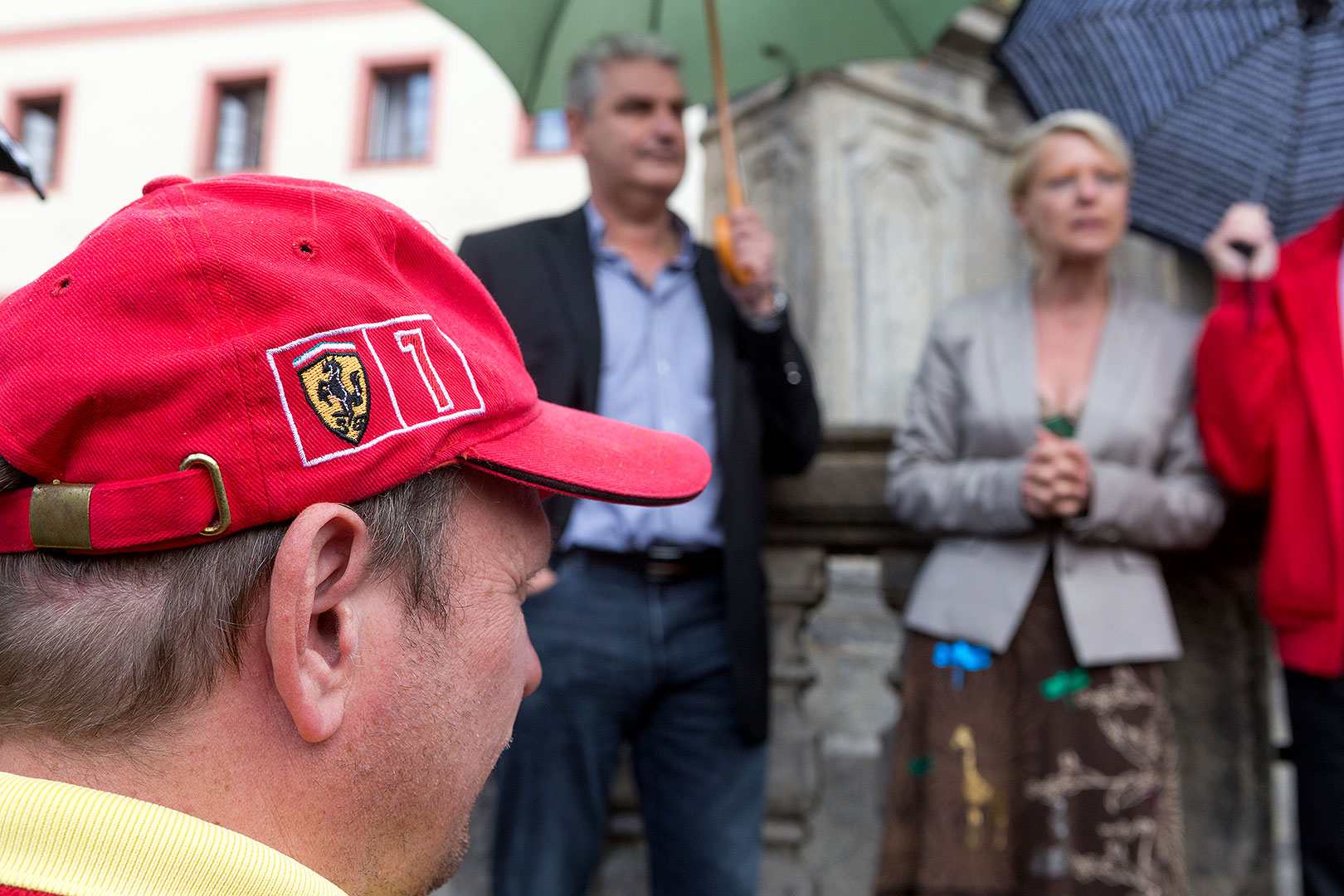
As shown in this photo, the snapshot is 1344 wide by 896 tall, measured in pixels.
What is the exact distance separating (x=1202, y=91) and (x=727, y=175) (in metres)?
1.25

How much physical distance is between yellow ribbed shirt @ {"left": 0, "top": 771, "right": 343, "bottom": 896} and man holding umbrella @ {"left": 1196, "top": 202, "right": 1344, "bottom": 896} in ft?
6.97

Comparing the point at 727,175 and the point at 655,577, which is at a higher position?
the point at 727,175

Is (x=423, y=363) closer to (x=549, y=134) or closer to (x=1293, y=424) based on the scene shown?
(x=1293, y=424)

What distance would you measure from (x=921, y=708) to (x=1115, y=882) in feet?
1.63

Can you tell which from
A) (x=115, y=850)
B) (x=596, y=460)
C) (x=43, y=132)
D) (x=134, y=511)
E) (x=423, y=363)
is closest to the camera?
(x=115, y=850)

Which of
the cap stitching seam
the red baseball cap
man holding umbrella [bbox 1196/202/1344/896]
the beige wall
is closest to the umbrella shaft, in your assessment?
man holding umbrella [bbox 1196/202/1344/896]

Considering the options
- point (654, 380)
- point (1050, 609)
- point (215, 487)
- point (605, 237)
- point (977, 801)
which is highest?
point (605, 237)

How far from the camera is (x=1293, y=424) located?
7.73 ft

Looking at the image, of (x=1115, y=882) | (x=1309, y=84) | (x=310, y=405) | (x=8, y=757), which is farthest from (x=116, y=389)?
(x=1309, y=84)

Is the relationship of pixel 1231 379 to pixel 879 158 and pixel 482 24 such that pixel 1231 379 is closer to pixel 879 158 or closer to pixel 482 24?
pixel 482 24

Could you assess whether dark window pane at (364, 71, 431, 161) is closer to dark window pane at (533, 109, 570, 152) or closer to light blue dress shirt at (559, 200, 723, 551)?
dark window pane at (533, 109, 570, 152)

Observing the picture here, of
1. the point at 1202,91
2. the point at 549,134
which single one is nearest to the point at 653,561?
the point at 1202,91

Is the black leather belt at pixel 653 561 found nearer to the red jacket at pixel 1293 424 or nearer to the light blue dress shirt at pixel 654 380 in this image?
the light blue dress shirt at pixel 654 380

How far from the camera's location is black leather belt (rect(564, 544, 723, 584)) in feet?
7.77
